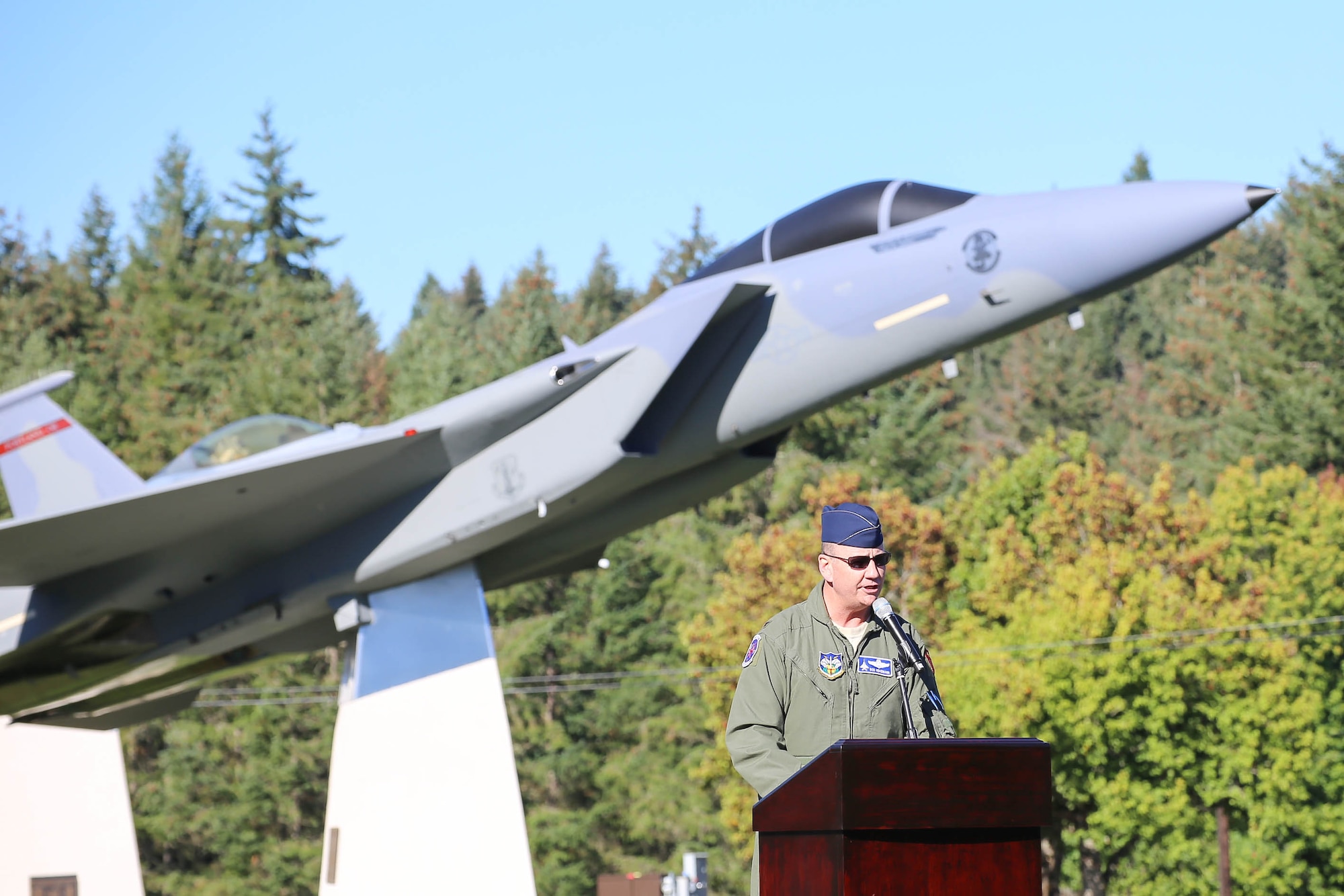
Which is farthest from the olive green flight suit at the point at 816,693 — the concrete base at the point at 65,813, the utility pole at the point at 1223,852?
the utility pole at the point at 1223,852

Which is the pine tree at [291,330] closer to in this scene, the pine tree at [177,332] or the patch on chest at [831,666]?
the pine tree at [177,332]

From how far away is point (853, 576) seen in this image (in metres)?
3.79

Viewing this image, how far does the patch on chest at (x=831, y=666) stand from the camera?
3.78 meters

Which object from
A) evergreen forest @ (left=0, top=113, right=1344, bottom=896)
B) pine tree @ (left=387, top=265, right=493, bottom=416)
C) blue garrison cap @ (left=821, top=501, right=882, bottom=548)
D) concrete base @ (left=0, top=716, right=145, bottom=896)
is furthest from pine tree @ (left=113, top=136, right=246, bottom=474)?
blue garrison cap @ (left=821, top=501, right=882, bottom=548)

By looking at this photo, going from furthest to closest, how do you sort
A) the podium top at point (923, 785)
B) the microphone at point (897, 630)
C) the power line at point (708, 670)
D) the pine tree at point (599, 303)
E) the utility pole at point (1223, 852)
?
the pine tree at point (599, 303) → the utility pole at point (1223, 852) → the power line at point (708, 670) → the microphone at point (897, 630) → the podium top at point (923, 785)

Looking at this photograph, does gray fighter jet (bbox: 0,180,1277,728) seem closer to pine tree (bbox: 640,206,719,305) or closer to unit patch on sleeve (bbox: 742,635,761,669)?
unit patch on sleeve (bbox: 742,635,761,669)

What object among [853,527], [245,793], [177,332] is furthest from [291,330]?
[853,527]

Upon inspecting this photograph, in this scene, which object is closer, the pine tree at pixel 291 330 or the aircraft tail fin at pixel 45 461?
the aircraft tail fin at pixel 45 461

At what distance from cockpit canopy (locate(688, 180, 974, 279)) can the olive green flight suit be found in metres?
6.70

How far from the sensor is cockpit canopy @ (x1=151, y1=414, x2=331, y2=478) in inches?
454

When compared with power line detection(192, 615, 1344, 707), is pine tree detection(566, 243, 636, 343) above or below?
above

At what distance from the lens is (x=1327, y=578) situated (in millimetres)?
27406

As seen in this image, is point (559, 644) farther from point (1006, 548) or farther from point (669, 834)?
point (1006, 548)

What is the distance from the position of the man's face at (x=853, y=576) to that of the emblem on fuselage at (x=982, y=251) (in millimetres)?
6197
